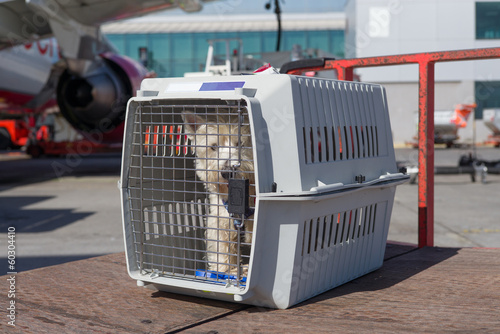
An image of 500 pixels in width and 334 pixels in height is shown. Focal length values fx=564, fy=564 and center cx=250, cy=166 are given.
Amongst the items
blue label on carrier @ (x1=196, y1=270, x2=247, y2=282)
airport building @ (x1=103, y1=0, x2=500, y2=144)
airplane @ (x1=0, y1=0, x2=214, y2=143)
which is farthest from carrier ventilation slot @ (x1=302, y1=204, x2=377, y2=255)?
airport building @ (x1=103, y1=0, x2=500, y2=144)

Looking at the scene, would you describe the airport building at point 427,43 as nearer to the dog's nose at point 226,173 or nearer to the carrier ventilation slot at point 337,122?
the carrier ventilation slot at point 337,122

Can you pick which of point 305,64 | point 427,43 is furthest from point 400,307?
point 427,43

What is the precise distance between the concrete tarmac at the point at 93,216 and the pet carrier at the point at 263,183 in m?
3.04

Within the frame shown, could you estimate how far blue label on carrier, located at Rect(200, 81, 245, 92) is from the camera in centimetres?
229

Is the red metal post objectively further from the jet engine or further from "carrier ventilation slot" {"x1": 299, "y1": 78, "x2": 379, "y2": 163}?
the jet engine

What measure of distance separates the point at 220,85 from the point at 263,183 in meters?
0.50

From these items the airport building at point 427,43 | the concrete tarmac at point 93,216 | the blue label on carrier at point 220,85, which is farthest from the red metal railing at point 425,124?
the airport building at point 427,43

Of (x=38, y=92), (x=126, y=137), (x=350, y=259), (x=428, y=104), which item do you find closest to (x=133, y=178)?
(x=126, y=137)

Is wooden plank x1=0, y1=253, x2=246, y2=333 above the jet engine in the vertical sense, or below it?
below

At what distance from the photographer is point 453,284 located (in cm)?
258

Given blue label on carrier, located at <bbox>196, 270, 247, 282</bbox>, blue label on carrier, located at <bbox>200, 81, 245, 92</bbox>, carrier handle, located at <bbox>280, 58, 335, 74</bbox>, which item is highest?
carrier handle, located at <bbox>280, 58, 335, 74</bbox>

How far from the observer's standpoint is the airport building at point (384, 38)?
31.3m

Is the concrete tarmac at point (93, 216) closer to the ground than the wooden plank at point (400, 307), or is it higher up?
closer to the ground

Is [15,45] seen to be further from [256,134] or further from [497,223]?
[256,134]
